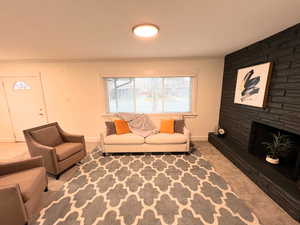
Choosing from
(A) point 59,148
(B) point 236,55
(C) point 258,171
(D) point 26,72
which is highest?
(B) point 236,55

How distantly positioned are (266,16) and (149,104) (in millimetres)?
2744

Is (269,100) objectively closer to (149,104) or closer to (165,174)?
(165,174)

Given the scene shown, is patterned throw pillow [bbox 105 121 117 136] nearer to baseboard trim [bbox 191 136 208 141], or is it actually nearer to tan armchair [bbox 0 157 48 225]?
tan armchair [bbox 0 157 48 225]

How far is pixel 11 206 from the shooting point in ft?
4.11

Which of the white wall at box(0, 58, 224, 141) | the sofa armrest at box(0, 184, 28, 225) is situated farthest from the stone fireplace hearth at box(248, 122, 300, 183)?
the sofa armrest at box(0, 184, 28, 225)

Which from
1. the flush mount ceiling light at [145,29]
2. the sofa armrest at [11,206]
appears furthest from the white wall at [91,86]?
the sofa armrest at [11,206]

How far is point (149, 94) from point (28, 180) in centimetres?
289

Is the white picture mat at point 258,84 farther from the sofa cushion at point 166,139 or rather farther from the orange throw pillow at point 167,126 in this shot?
the orange throw pillow at point 167,126

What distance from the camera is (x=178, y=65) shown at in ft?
11.2

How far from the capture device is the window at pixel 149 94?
3582 millimetres

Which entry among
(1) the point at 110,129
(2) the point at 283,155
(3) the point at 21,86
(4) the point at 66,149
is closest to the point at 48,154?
(4) the point at 66,149

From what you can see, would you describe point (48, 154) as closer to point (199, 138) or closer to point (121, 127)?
point (121, 127)

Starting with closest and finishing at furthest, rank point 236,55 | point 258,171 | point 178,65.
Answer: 1. point 258,171
2. point 236,55
3. point 178,65

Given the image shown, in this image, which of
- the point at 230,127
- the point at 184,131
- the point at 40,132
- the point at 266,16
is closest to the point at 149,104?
the point at 184,131
